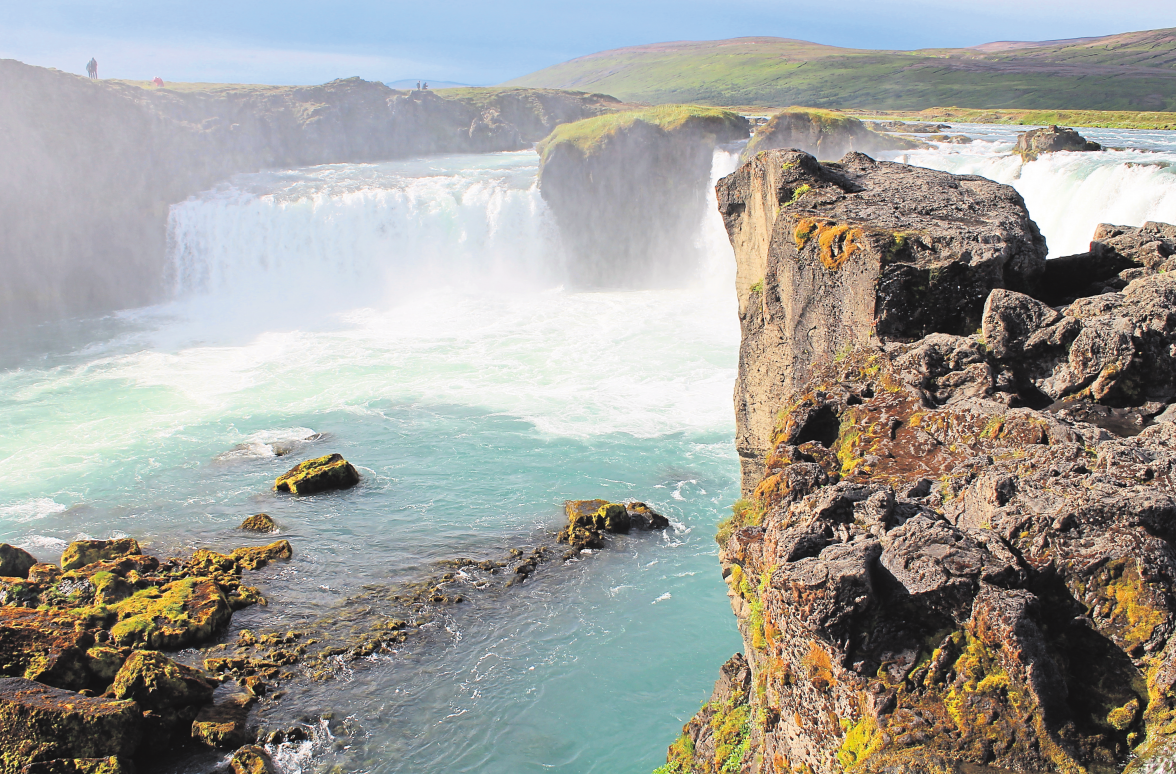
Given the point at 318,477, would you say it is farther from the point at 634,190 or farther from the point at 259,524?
the point at 634,190

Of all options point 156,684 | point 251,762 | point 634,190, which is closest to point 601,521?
point 251,762

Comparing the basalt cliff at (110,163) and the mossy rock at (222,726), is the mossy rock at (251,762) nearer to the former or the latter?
the mossy rock at (222,726)

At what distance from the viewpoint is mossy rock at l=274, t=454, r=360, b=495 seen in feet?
64.2

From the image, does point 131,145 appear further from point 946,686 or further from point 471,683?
point 946,686

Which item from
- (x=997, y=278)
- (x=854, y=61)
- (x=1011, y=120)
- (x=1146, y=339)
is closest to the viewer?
(x=1146, y=339)

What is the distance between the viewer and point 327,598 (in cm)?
1470

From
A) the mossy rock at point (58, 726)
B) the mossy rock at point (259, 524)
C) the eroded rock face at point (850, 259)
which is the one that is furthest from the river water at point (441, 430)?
the eroded rock face at point (850, 259)

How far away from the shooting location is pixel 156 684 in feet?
36.5

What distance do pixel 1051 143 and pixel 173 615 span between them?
105 feet

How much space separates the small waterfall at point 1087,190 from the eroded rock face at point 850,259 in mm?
14294

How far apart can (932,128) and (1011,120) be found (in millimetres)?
10281

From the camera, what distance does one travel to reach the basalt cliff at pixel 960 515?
14.6ft

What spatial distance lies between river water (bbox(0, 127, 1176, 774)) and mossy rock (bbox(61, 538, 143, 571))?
0.73 meters

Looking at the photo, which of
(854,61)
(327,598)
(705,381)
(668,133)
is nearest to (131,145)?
(668,133)
